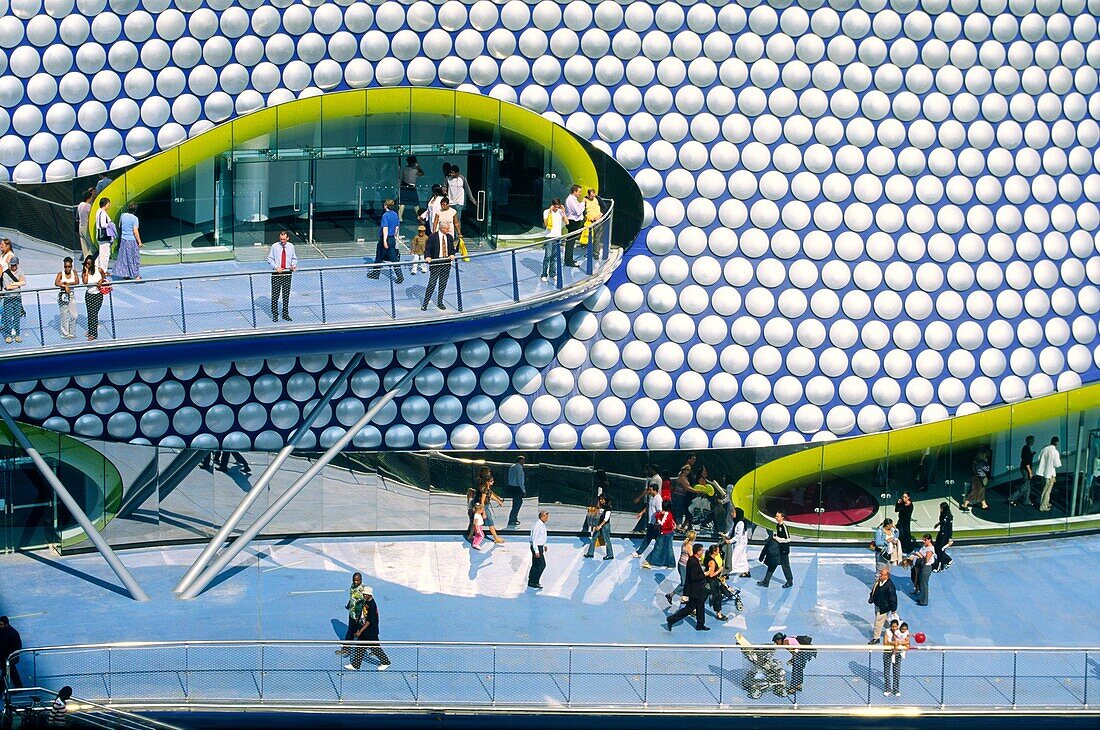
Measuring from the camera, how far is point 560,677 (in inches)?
818

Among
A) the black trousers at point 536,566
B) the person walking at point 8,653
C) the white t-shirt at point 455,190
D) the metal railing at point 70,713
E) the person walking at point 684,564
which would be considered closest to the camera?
the metal railing at point 70,713

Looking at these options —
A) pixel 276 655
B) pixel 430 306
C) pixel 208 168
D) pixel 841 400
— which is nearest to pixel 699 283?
pixel 841 400

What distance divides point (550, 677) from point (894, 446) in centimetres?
788

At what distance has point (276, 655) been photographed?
20.5 meters

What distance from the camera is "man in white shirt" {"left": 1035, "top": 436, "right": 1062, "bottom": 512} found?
26.9 m

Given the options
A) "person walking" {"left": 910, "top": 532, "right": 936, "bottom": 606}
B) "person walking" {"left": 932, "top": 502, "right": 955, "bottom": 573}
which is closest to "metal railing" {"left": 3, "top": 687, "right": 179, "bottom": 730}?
"person walking" {"left": 910, "top": 532, "right": 936, "bottom": 606}

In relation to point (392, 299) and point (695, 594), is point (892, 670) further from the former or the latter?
point (392, 299)

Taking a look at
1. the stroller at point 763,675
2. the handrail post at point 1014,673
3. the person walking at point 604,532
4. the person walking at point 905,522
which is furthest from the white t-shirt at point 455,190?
the handrail post at point 1014,673

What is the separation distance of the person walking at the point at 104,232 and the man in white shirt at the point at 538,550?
6242 millimetres

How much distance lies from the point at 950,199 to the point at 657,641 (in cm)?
786

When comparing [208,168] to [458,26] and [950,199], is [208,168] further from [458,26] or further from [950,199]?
[950,199]

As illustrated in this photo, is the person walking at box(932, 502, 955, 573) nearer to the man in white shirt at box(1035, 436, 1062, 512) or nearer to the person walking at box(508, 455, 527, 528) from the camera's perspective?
the man in white shirt at box(1035, 436, 1062, 512)

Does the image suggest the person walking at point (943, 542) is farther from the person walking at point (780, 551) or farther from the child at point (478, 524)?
the child at point (478, 524)

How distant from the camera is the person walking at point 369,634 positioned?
20672 millimetres
